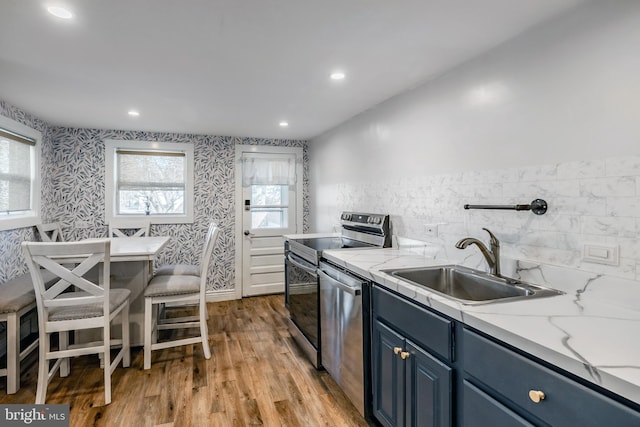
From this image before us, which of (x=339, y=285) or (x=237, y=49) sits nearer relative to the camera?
(x=237, y=49)

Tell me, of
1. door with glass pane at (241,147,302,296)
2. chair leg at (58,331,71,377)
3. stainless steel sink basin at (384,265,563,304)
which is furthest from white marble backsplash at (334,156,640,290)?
chair leg at (58,331,71,377)

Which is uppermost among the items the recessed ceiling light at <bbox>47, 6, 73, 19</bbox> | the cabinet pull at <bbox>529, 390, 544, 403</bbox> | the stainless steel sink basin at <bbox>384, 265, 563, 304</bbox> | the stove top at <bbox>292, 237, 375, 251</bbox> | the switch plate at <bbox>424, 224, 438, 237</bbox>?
the recessed ceiling light at <bbox>47, 6, 73, 19</bbox>

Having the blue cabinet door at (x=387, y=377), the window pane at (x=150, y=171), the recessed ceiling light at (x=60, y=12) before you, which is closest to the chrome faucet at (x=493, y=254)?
the blue cabinet door at (x=387, y=377)

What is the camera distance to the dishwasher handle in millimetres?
1945

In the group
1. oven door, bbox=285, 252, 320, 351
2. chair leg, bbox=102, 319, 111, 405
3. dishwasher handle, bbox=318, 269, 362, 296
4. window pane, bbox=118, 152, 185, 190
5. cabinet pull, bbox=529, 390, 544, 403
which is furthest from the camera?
window pane, bbox=118, 152, 185, 190

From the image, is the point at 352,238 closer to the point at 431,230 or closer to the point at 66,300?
the point at 431,230

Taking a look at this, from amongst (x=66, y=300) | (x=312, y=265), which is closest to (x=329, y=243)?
(x=312, y=265)

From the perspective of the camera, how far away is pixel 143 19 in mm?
1604

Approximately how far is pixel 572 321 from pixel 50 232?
4500mm

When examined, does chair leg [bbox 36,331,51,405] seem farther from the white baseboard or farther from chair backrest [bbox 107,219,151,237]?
the white baseboard

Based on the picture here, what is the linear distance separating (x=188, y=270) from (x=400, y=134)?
2337mm

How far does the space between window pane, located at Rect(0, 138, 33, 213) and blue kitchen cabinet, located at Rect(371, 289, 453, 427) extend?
3281 mm

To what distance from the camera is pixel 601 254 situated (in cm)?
137

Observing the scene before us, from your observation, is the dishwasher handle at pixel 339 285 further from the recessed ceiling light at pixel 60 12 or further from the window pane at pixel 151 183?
the window pane at pixel 151 183
